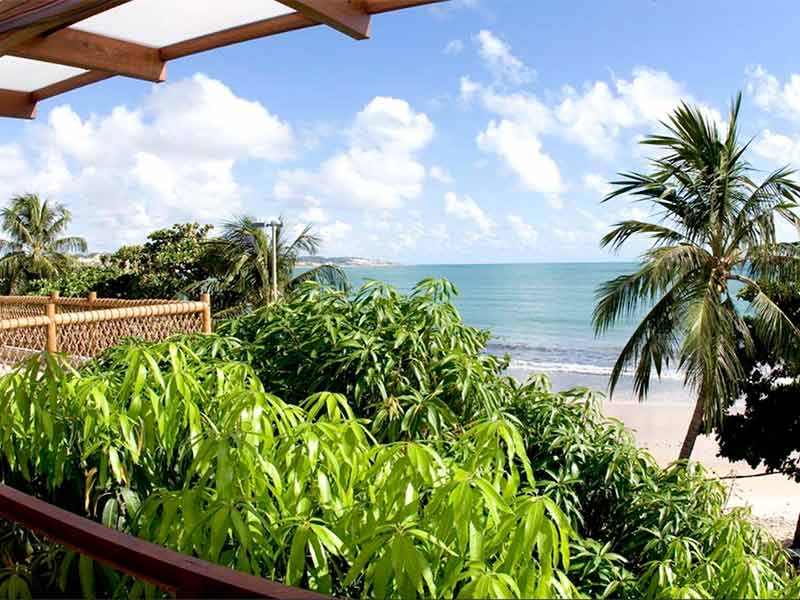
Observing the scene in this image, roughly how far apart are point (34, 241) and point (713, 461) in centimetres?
2125

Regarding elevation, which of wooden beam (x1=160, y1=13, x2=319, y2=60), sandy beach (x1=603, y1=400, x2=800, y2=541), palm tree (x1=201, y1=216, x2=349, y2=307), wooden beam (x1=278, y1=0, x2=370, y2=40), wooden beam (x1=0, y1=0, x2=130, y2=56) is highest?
wooden beam (x1=160, y1=13, x2=319, y2=60)

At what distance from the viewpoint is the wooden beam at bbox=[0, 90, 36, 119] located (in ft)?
12.6

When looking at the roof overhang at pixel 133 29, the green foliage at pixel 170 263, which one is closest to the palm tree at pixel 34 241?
the green foliage at pixel 170 263

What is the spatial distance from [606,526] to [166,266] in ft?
48.3

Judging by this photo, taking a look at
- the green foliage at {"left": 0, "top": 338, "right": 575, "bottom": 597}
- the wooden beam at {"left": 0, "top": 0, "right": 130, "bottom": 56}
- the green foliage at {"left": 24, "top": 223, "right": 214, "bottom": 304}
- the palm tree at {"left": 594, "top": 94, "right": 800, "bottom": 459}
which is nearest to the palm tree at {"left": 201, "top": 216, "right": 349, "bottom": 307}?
the green foliage at {"left": 24, "top": 223, "right": 214, "bottom": 304}

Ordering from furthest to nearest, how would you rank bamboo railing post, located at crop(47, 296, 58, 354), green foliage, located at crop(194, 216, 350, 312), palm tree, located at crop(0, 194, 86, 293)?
1. palm tree, located at crop(0, 194, 86, 293)
2. green foliage, located at crop(194, 216, 350, 312)
3. bamboo railing post, located at crop(47, 296, 58, 354)

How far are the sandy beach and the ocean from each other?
3.89 ft

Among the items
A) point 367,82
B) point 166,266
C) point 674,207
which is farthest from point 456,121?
point 674,207

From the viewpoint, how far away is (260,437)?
1.32 m

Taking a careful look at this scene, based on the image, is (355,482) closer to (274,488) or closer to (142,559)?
(274,488)

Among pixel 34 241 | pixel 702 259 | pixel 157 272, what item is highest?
pixel 34 241

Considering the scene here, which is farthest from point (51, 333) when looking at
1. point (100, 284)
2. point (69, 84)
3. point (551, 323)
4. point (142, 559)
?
point (551, 323)

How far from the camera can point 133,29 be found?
2.94m

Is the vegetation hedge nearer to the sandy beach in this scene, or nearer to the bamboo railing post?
the bamboo railing post
